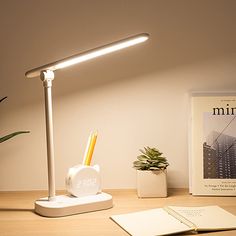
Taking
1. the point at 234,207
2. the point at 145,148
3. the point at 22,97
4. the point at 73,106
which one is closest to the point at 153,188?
the point at 145,148

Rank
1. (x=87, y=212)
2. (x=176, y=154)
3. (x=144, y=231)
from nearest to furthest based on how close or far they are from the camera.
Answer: (x=144, y=231) < (x=87, y=212) < (x=176, y=154)

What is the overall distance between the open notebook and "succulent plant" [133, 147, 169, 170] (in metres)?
0.16

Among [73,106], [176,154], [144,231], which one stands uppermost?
[73,106]

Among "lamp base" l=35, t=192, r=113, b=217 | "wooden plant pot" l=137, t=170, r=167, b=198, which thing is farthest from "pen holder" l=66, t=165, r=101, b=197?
"wooden plant pot" l=137, t=170, r=167, b=198

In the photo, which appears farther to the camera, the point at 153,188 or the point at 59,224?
the point at 153,188

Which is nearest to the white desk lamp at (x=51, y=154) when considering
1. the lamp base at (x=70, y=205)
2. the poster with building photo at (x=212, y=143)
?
the lamp base at (x=70, y=205)

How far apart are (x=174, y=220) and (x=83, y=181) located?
0.28 m

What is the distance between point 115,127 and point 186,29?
0.37m

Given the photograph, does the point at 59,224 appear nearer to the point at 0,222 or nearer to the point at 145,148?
the point at 0,222

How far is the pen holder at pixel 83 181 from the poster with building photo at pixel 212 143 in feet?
1.00

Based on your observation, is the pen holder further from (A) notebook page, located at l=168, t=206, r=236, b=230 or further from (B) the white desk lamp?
(A) notebook page, located at l=168, t=206, r=236, b=230

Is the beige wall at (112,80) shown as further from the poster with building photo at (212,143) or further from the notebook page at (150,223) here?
the notebook page at (150,223)

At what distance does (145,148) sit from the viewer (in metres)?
1.22

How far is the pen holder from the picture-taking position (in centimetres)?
108
